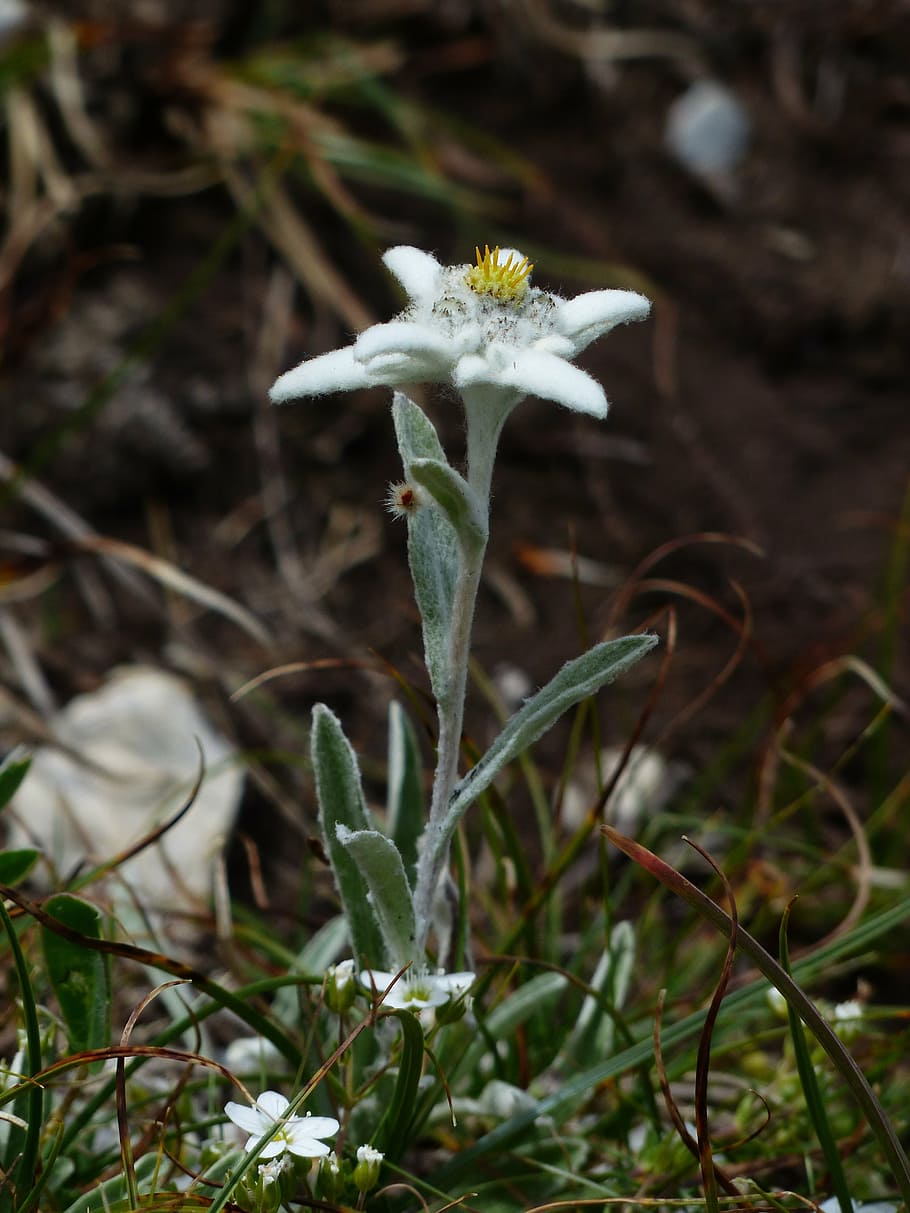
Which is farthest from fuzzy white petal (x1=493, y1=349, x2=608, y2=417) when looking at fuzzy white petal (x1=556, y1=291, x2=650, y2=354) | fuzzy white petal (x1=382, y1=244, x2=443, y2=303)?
fuzzy white petal (x1=382, y1=244, x2=443, y2=303)

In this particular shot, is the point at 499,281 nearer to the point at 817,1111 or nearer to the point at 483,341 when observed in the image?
the point at 483,341

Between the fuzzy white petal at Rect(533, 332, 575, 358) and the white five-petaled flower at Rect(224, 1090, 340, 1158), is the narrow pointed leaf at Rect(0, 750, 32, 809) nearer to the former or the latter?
the white five-petaled flower at Rect(224, 1090, 340, 1158)

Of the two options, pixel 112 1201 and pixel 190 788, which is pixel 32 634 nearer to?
pixel 190 788

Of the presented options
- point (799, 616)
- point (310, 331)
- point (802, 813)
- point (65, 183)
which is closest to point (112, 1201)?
point (802, 813)

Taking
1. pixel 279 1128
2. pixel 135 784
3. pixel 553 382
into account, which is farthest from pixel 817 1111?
pixel 135 784

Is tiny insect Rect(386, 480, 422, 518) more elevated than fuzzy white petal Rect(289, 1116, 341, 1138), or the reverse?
tiny insect Rect(386, 480, 422, 518)
